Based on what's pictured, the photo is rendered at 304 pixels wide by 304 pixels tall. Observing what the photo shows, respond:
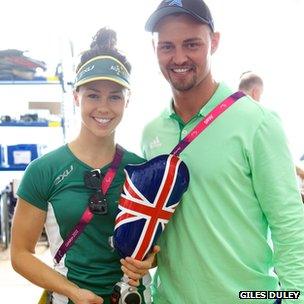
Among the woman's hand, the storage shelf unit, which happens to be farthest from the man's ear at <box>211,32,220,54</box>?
the storage shelf unit

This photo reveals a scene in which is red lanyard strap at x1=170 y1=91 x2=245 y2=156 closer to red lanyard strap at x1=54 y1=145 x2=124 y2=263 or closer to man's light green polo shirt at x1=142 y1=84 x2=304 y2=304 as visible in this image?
man's light green polo shirt at x1=142 y1=84 x2=304 y2=304

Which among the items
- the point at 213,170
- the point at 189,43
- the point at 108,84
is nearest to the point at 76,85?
the point at 108,84

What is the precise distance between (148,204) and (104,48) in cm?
57

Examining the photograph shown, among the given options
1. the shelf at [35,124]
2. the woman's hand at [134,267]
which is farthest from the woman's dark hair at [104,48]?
the shelf at [35,124]

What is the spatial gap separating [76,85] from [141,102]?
9.55 feet

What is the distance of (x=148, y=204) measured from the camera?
1144 millimetres

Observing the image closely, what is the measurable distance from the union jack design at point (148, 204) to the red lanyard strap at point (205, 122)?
84 mm

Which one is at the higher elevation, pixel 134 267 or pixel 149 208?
pixel 149 208

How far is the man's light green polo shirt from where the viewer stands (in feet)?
3.65

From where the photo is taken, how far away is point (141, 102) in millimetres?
4219

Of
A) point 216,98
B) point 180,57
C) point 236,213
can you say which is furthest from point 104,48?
point 236,213

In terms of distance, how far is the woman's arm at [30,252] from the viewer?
118 centimetres

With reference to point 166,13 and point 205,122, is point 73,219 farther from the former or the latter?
point 166,13

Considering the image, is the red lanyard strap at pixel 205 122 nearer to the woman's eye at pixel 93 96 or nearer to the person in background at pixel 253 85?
the woman's eye at pixel 93 96
